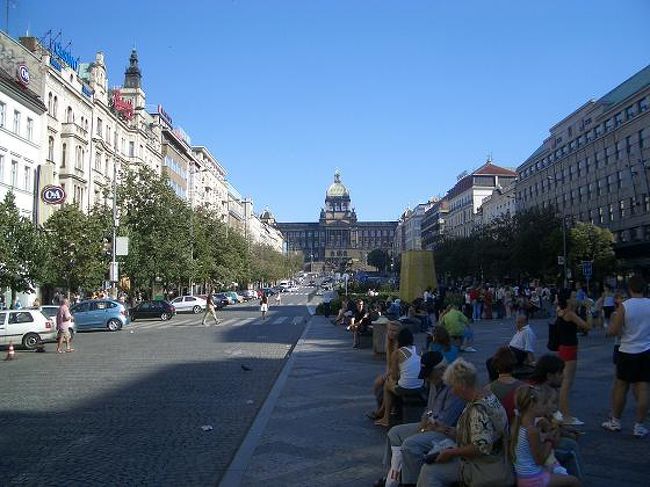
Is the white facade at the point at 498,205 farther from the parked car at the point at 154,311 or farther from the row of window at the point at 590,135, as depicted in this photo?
the parked car at the point at 154,311

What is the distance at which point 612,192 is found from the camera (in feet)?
208

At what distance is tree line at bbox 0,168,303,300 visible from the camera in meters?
29.8

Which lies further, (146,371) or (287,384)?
(146,371)

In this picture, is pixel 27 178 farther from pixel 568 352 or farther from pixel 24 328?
pixel 568 352

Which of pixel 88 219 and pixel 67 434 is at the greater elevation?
pixel 88 219

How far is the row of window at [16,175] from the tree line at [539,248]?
142 ft

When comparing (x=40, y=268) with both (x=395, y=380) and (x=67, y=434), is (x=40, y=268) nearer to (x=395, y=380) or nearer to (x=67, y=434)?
(x=67, y=434)

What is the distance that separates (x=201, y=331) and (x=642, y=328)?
2404 centimetres

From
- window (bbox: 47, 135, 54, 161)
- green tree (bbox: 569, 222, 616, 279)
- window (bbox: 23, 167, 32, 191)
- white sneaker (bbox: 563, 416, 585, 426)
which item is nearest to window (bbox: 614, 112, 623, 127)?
green tree (bbox: 569, 222, 616, 279)

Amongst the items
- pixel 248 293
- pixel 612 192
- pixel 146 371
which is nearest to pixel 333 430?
pixel 146 371

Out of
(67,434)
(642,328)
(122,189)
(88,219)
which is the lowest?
(67,434)

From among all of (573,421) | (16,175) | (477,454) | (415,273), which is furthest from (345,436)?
(16,175)

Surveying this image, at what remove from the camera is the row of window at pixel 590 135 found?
58.7m

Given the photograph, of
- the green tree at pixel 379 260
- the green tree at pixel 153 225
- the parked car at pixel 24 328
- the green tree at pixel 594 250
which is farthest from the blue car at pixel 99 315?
the green tree at pixel 379 260
